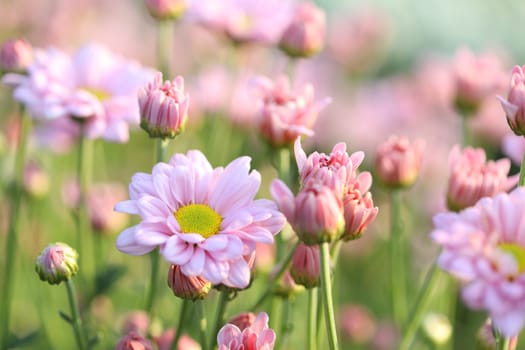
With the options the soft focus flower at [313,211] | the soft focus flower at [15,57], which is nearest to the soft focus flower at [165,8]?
the soft focus flower at [15,57]

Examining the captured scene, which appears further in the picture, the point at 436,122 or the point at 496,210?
the point at 436,122

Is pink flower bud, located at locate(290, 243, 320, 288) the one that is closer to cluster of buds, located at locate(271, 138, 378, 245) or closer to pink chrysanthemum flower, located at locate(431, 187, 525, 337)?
cluster of buds, located at locate(271, 138, 378, 245)

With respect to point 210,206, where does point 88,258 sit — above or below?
below

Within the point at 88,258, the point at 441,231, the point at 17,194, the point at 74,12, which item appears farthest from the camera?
the point at 74,12

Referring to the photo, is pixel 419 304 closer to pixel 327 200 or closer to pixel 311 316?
pixel 311 316

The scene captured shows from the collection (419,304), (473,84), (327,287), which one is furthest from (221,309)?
(473,84)

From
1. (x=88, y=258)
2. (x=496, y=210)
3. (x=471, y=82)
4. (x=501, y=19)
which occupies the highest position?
(x=501, y=19)

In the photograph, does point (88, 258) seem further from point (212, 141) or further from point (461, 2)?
point (461, 2)

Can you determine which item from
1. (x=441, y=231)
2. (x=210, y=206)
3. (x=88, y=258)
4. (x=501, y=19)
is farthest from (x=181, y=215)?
(x=501, y=19)
